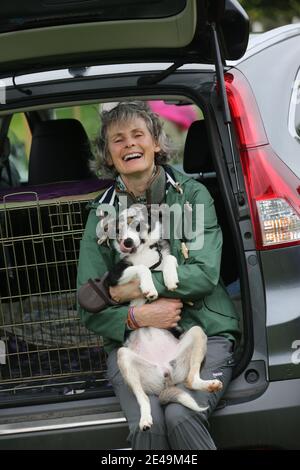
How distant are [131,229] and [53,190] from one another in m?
0.76

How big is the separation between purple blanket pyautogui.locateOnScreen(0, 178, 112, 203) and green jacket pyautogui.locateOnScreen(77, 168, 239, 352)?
43cm

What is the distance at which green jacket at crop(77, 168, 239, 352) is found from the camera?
375cm

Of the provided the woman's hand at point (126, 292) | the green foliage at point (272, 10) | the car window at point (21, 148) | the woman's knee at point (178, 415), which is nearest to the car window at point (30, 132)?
the car window at point (21, 148)

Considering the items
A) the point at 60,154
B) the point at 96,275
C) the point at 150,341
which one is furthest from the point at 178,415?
the point at 60,154

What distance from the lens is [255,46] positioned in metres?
4.06

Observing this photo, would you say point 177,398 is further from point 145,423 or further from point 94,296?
point 94,296

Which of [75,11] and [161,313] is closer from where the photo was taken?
[75,11]

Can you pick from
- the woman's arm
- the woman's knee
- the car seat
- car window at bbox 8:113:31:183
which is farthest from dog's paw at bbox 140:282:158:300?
car window at bbox 8:113:31:183

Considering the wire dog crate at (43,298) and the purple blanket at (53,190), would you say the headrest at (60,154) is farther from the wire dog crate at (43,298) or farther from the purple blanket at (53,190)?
the wire dog crate at (43,298)

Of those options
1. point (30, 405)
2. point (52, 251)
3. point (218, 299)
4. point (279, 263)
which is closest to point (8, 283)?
point (52, 251)

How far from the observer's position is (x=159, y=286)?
3.81m

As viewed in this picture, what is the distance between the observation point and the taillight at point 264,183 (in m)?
3.65

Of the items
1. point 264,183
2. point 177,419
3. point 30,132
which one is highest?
point 30,132

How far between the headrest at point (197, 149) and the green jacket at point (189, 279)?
65 centimetres
